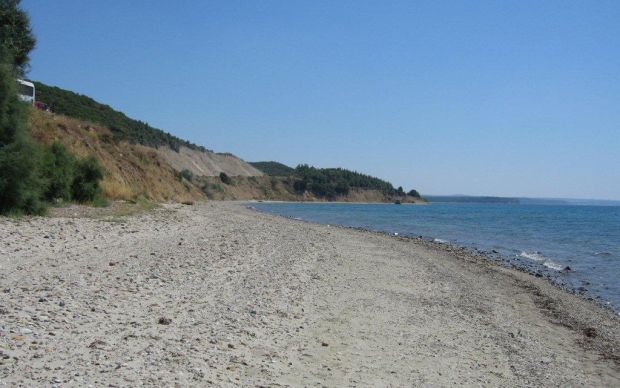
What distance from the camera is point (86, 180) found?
25.7m

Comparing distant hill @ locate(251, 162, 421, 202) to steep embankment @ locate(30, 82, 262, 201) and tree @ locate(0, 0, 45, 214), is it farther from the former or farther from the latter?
tree @ locate(0, 0, 45, 214)

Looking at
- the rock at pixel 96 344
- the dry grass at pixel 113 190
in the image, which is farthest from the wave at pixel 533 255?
the rock at pixel 96 344

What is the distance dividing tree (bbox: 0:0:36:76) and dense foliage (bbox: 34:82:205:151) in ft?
64.1

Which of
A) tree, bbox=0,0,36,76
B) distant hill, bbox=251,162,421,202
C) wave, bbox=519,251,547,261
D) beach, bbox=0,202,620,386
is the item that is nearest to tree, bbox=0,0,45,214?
beach, bbox=0,202,620,386

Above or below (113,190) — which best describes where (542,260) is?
below

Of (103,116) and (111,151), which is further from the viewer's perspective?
(103,116)

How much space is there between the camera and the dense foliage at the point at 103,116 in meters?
65.4

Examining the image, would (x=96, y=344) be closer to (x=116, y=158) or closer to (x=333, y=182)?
(x=116, y=158)

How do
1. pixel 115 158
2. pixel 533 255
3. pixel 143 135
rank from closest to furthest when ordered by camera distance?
pixel 533 255, pixel 115 158, pixel 143 135

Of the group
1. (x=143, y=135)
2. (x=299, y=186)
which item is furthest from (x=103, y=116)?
(x=299, y=186)

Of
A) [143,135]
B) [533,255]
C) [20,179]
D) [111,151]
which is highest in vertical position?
[143,135]

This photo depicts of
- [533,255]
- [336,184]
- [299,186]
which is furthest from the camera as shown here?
[336,184]

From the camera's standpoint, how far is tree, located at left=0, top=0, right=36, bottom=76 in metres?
30.4

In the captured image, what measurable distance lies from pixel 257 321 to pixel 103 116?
79.2 m
